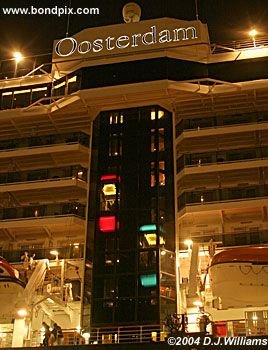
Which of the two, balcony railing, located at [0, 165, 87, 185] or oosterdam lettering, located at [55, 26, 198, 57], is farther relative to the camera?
balcony railing, located at [0, 165, 87, 185]

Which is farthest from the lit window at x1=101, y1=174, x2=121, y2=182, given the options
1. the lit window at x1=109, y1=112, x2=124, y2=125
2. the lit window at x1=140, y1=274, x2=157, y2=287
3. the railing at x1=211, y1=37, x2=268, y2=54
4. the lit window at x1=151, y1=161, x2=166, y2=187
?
the railing at x1=211, y1=37, x2=268, y2=54

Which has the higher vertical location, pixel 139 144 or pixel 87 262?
pixel 139 144

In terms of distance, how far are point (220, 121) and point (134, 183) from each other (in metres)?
6.85

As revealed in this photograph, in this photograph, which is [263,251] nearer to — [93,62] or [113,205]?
[113,205]

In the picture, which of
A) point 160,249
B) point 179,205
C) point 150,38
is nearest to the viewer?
point 160,249

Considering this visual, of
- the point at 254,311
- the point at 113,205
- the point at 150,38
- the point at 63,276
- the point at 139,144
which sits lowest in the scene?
the point at 254,311

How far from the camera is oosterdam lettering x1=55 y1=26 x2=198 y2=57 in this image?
111 ft

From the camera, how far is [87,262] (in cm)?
3005

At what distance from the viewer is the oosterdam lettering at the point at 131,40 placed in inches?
1329

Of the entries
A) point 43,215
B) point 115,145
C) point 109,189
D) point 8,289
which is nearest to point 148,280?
point 109,189

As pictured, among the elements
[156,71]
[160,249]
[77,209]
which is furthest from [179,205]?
[156,71]

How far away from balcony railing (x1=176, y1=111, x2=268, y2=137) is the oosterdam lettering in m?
4.93

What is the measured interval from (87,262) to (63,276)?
1.97 m

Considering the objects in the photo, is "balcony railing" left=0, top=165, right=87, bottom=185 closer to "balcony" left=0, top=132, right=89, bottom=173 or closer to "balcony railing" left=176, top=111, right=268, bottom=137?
"balcony" left=0, top=132, right=89, bottom=173
